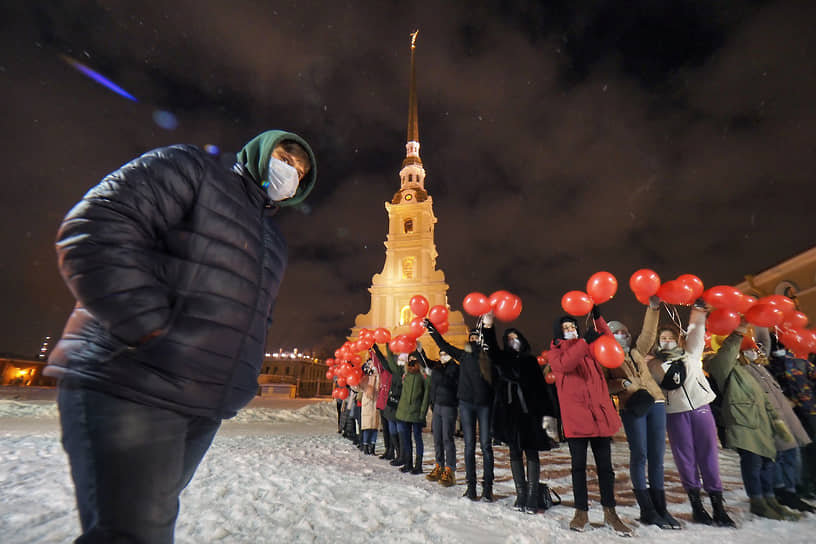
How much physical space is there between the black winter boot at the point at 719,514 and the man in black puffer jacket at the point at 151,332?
199 inches

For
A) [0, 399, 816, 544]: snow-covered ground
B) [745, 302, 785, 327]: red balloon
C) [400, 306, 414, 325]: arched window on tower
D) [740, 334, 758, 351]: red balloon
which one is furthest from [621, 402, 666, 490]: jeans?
[400, 306, 414, 325]: arched window on tower

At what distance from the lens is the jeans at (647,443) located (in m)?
4.11

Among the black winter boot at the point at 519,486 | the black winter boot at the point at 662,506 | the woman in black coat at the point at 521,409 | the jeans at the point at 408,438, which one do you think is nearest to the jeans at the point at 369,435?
the jeans at the point at 408,438

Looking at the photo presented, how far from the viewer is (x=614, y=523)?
3.64 meters

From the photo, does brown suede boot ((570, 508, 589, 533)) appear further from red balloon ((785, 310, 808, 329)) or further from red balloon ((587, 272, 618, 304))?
red balloon ((785, 310, 808, 329))

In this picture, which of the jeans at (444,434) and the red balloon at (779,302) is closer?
the red balloon at (779,302)

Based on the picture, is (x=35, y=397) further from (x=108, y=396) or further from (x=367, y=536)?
(x=108, y=396)

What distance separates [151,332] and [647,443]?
507 centimetres

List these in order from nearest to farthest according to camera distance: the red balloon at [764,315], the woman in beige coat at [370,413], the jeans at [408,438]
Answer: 1. the red balloon at [764,315]
2. the jeans at [408,438]
3. the woman in beige coat at [370,413]

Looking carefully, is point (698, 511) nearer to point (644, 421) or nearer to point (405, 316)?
point (644, 421)

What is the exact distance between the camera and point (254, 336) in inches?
61.3

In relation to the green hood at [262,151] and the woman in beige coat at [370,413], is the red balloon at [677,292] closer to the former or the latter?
the green hood at [262,151]

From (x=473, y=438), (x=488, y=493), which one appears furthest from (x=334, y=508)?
(x=473, y=438)

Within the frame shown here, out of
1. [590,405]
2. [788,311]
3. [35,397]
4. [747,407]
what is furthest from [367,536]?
[35,397]
